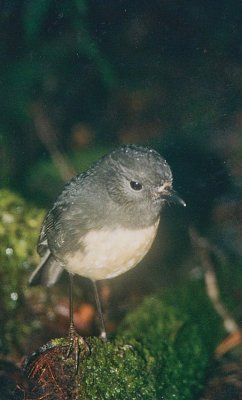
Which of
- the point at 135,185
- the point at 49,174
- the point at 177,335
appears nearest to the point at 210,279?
the point at 177,335

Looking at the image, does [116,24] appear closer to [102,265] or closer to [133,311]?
[133,311]

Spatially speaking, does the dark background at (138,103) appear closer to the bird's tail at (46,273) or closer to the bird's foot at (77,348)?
the bird's tail at (46,273)

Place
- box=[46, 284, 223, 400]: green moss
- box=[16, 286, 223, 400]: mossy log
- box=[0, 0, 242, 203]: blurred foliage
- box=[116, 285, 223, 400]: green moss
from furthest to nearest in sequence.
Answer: box=[0, 0, 242, 203]: blurred foliage
box=[116, 285, 223, 400]: green moss
box=[46, 284, 223, 400]: green moss
box=[16, 286, 223, 400]: mossy log

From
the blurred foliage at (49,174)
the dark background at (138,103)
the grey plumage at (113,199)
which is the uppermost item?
the dark background at (138,103)

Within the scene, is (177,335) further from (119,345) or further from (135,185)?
(135,185)

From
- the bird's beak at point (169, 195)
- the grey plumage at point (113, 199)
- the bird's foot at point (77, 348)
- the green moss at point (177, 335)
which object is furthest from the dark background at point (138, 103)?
the bird's beak at point (169, 195)

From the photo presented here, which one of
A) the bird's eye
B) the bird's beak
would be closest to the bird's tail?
the bird's eye

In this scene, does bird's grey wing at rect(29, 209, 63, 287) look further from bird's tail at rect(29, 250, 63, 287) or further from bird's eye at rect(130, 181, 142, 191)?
bird's eye at rect(130, 181, 142, 191)

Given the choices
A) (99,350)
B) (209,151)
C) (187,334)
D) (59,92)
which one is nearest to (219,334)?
(187,334)
